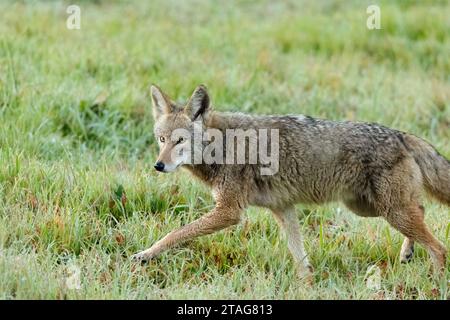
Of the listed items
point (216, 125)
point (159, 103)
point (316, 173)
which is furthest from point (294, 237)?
point (159, 103)

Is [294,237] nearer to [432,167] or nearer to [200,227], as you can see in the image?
[200,227]

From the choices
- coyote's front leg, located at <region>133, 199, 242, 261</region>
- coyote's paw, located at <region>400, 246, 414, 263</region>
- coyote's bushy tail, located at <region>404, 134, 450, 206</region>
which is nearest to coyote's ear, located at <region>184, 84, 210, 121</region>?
coyote's front leg, located at <region>133, 199, 242, 261</region>

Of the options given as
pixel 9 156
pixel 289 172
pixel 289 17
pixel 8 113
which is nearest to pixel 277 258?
pixel 289 172

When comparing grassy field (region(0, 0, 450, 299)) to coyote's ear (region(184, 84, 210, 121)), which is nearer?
grassy field (region(0, 0, 450, 299))

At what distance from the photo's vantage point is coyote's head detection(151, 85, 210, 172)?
6199 millimetres

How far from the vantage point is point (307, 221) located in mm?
7254

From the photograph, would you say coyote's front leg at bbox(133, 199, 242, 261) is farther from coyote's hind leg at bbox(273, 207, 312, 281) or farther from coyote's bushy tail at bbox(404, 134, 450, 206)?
coyote's bushy tail at bbox(404, 134, 450, 206)

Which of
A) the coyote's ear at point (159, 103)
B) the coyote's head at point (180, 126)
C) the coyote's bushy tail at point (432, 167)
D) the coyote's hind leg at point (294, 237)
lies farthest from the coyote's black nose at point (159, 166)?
the coyote's bushy tail at point (432, 167)

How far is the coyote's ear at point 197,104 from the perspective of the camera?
6.39 meters

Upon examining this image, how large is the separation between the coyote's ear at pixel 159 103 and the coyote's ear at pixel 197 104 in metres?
0.19

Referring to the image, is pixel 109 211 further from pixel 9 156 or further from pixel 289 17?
pixel 289 17

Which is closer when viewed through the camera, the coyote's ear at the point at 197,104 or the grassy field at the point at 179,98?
the grassy field at the point at 179,98

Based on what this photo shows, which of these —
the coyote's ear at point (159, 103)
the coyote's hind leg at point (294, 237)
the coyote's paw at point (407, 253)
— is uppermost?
the coyote's ear at point (159, 103)

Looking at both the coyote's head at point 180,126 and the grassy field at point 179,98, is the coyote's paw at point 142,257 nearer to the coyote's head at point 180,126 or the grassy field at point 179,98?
the grassy field at point 179,98
